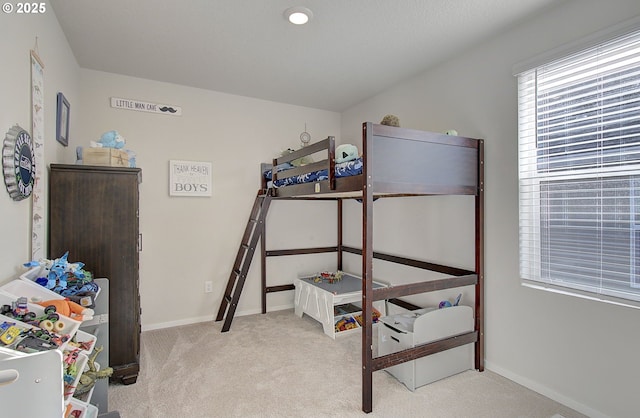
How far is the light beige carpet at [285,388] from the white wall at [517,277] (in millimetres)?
188

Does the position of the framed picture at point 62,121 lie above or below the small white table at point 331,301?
above

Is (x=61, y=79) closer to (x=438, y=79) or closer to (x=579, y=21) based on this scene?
(x=438, y=79)

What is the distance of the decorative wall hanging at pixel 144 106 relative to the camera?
304 cm

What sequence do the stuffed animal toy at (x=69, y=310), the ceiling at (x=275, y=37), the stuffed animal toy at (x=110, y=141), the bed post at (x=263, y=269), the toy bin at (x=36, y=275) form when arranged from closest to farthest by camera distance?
the stuffed animal toy at (x=69, y=310)
the toy bin at (x=36, y=275)
the ceiling at (x=275, y=37)
the stuffed animal toy at (x=110, y=141)
the bed post at (x=263, y=269)

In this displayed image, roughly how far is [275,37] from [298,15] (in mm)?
335

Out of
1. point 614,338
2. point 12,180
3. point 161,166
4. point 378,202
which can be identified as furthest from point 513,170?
point 161,166

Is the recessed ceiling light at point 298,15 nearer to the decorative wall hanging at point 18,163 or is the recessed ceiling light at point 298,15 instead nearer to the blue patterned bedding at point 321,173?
the blue patterned bedding at point 321,173

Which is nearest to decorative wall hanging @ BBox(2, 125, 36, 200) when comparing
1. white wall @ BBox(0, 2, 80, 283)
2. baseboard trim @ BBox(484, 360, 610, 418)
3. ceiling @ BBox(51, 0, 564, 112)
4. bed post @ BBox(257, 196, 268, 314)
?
white wall @ BBox(0, 2, 80, 283)

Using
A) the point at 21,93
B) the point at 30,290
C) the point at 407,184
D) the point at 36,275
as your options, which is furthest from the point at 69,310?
the point at 407,184

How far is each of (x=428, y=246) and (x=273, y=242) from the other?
5.70 ft

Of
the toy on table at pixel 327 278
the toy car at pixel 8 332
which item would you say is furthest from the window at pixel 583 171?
the toy car at pixel 8 332

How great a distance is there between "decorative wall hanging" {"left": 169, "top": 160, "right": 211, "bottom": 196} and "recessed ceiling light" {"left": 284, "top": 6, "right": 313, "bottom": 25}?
1799mm

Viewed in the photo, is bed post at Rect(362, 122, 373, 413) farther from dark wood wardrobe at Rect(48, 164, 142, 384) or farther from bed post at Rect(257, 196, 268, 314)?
bed post at Rect(257, 196, 268, 314)

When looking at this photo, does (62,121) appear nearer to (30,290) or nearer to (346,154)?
(30,290)
